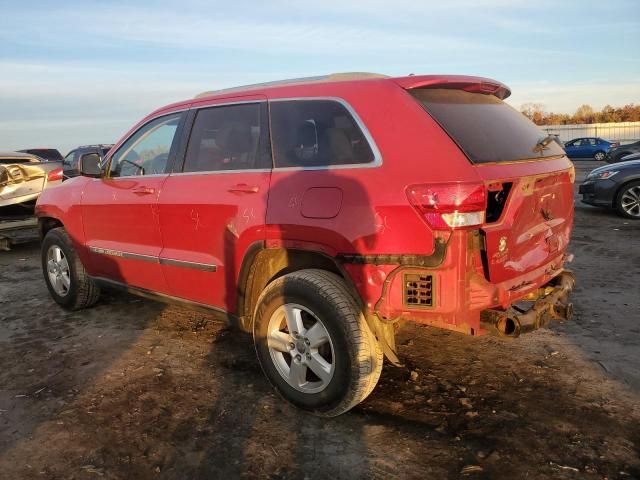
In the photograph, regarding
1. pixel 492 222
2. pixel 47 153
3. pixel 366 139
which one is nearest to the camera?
pixel 492 222

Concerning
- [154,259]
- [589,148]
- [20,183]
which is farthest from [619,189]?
[589,148]

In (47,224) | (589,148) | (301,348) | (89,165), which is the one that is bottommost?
(301,348)

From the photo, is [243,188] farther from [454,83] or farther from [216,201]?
[454,83]

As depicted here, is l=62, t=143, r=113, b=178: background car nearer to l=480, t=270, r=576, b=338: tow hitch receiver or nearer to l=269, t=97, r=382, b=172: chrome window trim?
l=269, t=97, r=382, b=172: chrome window trim

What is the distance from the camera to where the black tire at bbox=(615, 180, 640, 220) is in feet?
30.8

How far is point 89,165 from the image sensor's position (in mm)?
4523

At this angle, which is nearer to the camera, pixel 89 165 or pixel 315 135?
pixel 315 135

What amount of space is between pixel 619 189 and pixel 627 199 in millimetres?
232

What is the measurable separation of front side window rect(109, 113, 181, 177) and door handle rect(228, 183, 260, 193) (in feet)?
2.95

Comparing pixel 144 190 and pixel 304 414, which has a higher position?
pixel 144 190

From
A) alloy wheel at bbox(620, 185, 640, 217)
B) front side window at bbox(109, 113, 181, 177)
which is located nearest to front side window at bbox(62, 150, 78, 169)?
front side window at bbox(109, 113, 181, 177)

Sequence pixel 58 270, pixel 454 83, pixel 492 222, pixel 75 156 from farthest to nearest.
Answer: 1. pixel 75 156
2. pixel 58 270
3. pixel 454 83
4. pixel 492 222

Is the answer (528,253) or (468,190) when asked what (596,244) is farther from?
(468,190)

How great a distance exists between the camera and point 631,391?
10.7ft
